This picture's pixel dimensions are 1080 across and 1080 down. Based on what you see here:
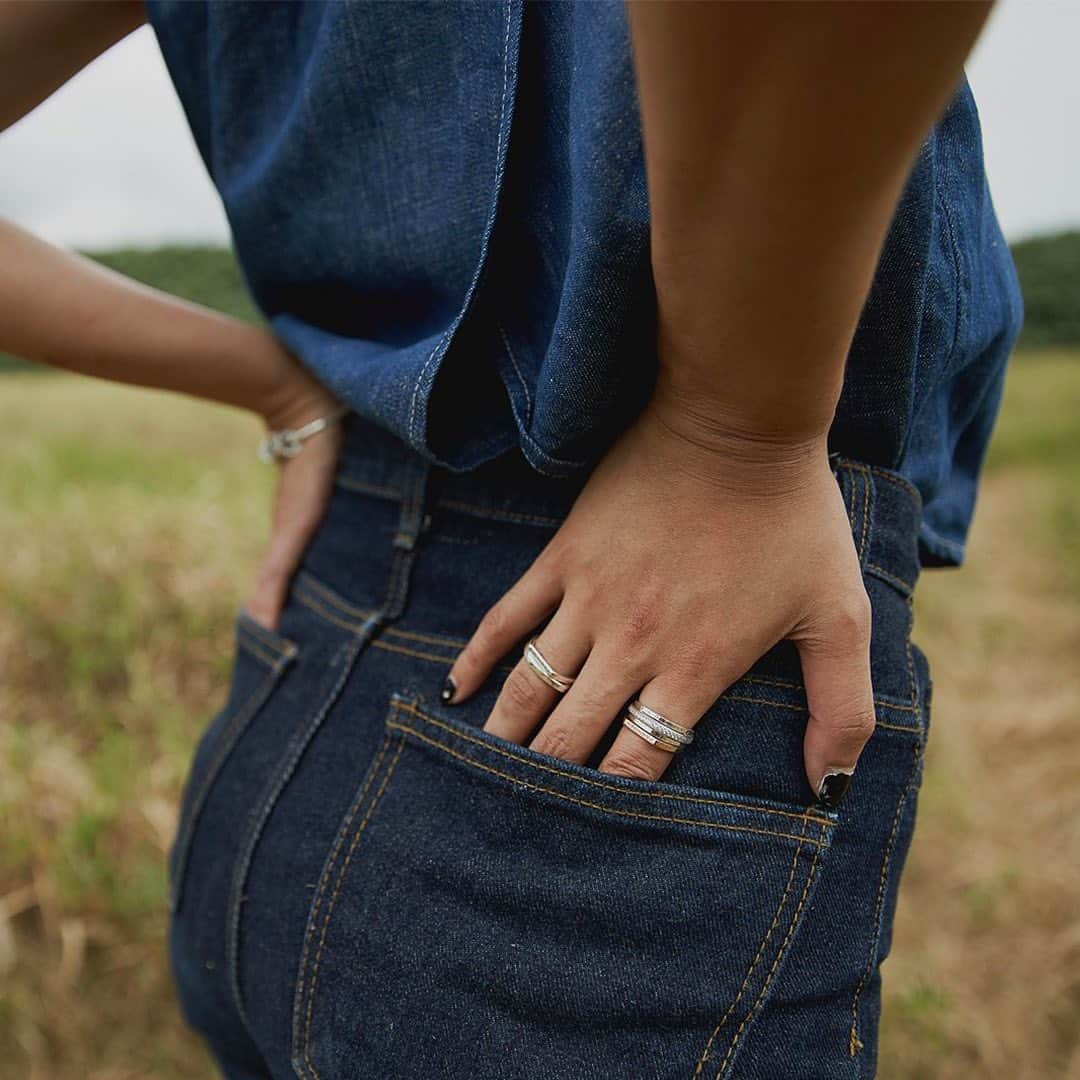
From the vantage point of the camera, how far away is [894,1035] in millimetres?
1788

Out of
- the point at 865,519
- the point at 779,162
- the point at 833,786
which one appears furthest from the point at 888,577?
the point at 779,162

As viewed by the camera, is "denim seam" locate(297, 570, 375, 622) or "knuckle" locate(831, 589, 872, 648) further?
"denim seam" locate(297, 570, 375, 622)

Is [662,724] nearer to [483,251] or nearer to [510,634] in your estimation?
[510,634]

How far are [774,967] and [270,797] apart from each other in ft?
1.43

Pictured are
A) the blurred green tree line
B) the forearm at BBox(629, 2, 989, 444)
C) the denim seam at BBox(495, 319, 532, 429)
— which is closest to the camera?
the forearm at BBox(629, 2, 989, 444)

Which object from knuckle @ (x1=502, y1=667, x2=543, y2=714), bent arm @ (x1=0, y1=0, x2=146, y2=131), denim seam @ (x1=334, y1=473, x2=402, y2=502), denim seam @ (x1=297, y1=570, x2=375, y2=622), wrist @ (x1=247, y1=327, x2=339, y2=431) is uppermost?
bent arm @ (x1=0, y1=0, x2=146, y2=131)

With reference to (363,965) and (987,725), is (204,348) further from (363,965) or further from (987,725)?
(987,725)

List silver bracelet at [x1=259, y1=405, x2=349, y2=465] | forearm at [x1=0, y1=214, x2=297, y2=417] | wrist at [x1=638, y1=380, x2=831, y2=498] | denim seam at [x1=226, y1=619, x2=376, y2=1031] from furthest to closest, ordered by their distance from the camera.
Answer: silver bracelet at [x1=259, y1=405, x2=349, y2=465] < forearm at [x1=0, y1=214, x2=297, y2=417] < denim seam at [x1=226, y1=619, x2=376, y2=1031] < wrist at [x1=638, y1=380, x2=831, y2=498]

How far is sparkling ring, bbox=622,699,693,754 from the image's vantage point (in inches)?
25.3

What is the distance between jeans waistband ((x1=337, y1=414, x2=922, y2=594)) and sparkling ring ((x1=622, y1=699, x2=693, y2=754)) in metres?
0.17

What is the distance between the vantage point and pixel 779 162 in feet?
1.42

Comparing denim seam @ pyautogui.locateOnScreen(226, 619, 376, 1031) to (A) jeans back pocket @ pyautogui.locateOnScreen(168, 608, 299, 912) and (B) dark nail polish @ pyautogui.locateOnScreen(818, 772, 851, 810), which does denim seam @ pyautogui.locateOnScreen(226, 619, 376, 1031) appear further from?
(B) dark nail polish @ pyautogui.locateOnScreen(818, 772, 851, 810)

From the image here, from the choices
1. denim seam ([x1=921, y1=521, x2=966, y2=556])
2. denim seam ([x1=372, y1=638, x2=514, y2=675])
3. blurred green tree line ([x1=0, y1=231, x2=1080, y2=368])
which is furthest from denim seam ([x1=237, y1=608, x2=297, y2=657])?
blurred green tree line ([x1=0, y1=231, x2=1080, y2=368])

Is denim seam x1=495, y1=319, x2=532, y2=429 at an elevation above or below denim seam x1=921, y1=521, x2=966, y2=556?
above
